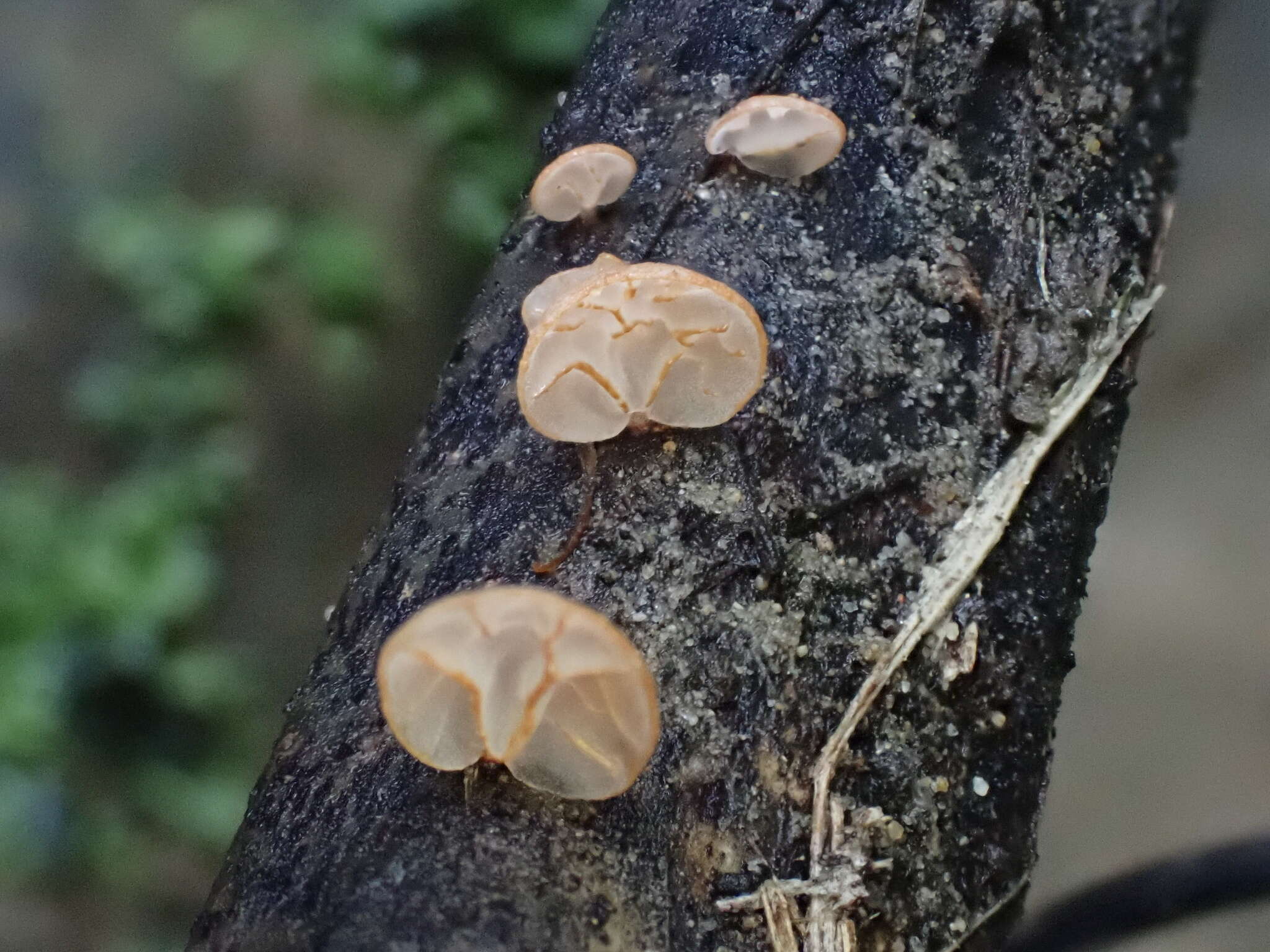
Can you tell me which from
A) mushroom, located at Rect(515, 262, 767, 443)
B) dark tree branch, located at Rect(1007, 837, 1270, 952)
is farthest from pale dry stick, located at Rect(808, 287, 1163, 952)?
dark tree branch, located at Rect(1007, 837, 1270, 952)

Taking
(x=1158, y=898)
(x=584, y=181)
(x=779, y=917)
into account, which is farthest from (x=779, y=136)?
(x=1158, y=898)

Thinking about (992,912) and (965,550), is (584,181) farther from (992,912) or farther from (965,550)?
(992,912)

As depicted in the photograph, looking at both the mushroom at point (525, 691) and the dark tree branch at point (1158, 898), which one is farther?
the dark tree branch at point (1158, 898)

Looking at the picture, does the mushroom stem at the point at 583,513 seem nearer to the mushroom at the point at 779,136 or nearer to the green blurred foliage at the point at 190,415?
the mushroom at the point at 779,136

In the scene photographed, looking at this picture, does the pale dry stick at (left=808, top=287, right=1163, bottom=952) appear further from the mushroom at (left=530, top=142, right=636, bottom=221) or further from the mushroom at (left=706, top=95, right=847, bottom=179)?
the mushroom at (left=530, top=142, right=636, bottom=221)

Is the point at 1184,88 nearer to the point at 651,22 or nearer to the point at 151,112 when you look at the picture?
the point at 651,22

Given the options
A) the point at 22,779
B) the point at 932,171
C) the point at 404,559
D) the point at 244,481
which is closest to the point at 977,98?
the point at 932,171

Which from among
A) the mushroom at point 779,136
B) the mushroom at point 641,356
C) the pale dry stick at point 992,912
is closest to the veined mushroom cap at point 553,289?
the mushroom at point 641,356
